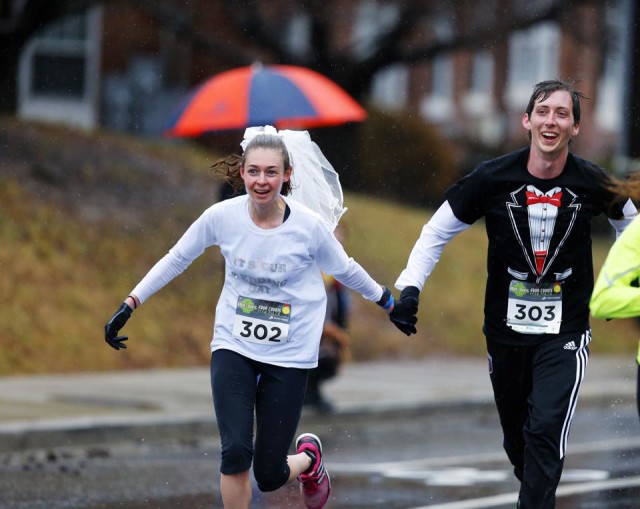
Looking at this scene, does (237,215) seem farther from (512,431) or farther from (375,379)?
(375,379)

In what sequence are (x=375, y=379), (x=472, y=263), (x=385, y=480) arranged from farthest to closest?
(x=472, y=263) < (x=375, y=379) < (x=385, y=480)

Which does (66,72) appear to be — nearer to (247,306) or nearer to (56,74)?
(56,74)

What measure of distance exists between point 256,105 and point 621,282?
668 cm

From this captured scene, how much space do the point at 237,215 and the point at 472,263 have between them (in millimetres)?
15872

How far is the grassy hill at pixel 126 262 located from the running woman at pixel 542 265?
8.39m

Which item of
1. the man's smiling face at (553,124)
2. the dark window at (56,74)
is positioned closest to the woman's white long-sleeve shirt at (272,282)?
the man's smiling face at (553,124)

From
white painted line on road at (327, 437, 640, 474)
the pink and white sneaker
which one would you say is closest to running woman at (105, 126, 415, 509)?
the pink and white sneaker

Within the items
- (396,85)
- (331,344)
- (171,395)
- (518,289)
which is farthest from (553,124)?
(396,85)

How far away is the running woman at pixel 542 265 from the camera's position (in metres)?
6.33

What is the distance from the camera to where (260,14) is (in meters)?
23.1

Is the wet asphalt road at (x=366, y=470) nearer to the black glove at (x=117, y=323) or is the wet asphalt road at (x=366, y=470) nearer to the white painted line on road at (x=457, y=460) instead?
the white painted line on road at (x=457, y=460)

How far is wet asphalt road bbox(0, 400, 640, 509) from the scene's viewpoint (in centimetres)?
851

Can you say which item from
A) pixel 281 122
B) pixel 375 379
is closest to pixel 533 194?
pixel 281 122

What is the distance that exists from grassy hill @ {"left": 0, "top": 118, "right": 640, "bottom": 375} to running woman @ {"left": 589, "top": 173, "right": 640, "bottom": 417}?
9501 mm
